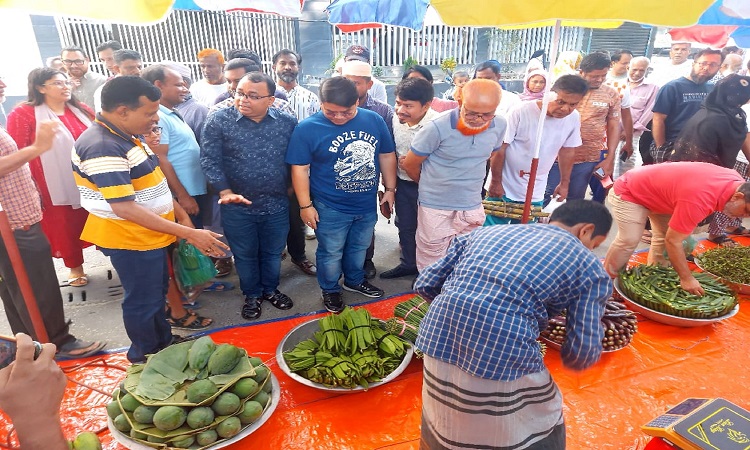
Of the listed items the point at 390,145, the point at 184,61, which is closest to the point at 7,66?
the point at 184,61

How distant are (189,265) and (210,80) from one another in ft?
8.12

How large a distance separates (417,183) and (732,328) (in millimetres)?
2438

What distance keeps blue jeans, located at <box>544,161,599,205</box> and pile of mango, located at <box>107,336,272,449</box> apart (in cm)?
339

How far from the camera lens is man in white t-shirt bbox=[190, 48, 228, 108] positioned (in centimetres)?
449

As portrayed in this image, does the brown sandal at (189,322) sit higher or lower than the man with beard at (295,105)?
lower

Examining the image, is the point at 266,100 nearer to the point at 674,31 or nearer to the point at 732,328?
the point at 732,328

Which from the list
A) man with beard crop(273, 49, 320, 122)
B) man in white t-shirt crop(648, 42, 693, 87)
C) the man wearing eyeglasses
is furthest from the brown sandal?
man in white t-shirt crop(648, 42, 693, 87)

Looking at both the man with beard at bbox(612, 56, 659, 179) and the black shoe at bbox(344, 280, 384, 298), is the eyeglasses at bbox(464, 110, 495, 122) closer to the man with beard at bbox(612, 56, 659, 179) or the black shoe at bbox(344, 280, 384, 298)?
the black shoe at bbox(344, 280, 384, 298)

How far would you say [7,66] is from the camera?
239 inches

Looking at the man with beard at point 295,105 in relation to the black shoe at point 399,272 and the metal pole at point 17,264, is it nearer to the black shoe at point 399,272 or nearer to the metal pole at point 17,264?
the black shoe at point 399,272

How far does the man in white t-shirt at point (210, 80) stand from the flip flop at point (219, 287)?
6.13 feet

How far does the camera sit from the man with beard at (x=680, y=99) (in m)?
4.56

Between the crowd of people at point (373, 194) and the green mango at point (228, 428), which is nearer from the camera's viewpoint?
the crowd of people at point (373, 194)

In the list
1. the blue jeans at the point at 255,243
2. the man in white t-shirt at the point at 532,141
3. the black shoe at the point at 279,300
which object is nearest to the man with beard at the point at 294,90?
the blue jeans at the point at 255,243
